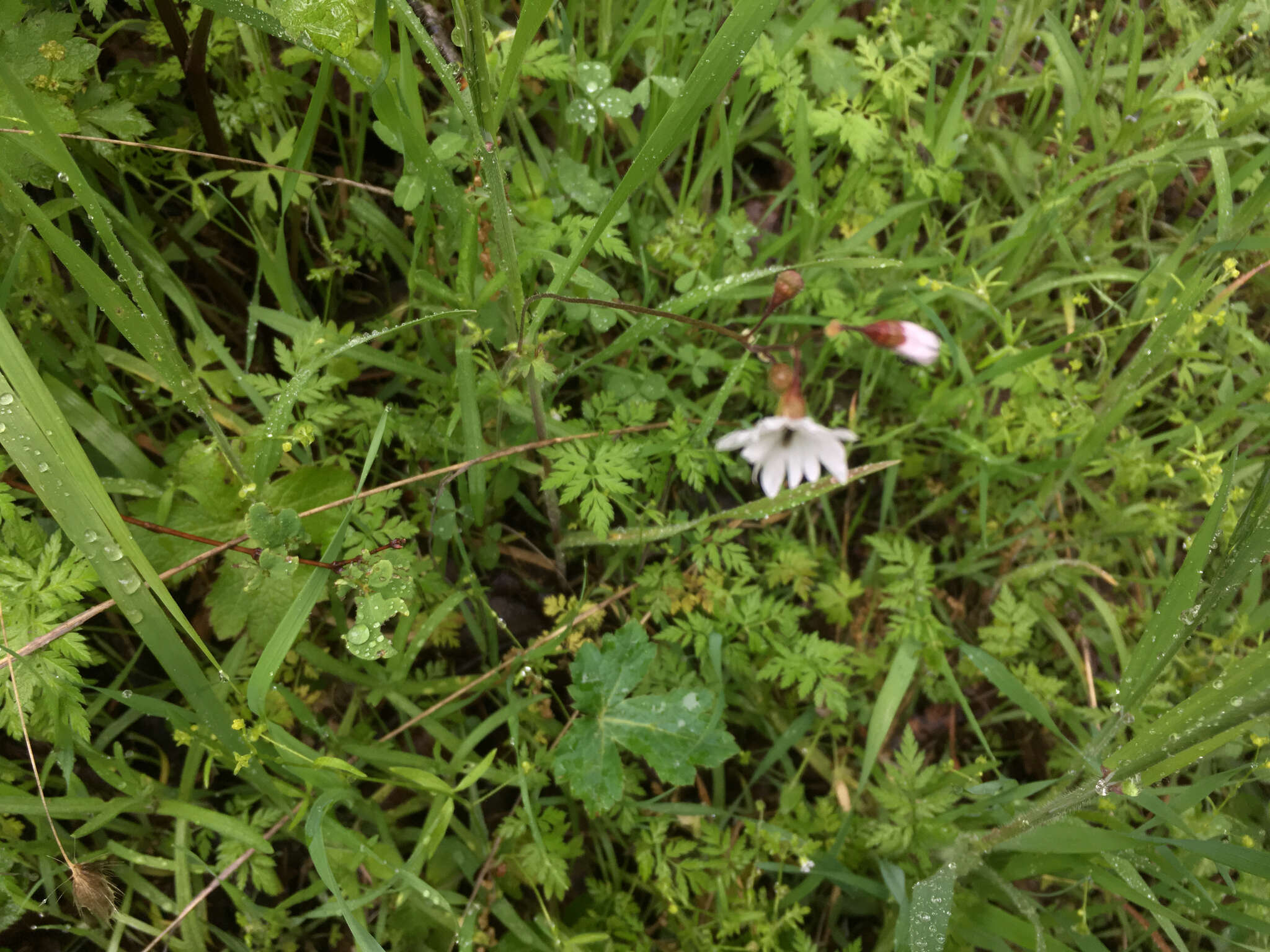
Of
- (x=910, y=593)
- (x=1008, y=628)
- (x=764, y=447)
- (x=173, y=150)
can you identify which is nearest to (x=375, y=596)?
(x=764, y=447)

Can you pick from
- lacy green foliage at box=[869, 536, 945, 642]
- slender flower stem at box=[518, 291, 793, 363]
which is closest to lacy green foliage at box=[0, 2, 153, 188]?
slender flower stem at box=[518, 291, 793, 363]

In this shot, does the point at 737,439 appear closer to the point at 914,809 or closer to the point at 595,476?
the point at 595,476

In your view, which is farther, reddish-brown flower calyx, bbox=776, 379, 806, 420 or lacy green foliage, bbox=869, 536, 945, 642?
lacy green foliage, bbox=869, 536, 945, 642

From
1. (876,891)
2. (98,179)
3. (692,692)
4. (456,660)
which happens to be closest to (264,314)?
(98,179)

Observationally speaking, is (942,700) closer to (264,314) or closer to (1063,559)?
(1063,559)

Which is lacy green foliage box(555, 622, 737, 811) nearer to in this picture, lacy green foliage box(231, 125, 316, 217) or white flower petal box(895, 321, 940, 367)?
white flower petal box(895, 321, 940, 367)

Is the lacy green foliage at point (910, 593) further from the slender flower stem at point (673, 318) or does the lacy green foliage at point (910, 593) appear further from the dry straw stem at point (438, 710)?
the slender flower stem at point (673, 318)

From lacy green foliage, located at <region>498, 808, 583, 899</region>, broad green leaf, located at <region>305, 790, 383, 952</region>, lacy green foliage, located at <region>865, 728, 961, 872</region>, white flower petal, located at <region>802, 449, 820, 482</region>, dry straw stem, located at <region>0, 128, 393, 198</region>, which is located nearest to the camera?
broad green leaf, located at <region>305, 790, 383, 952</region>
